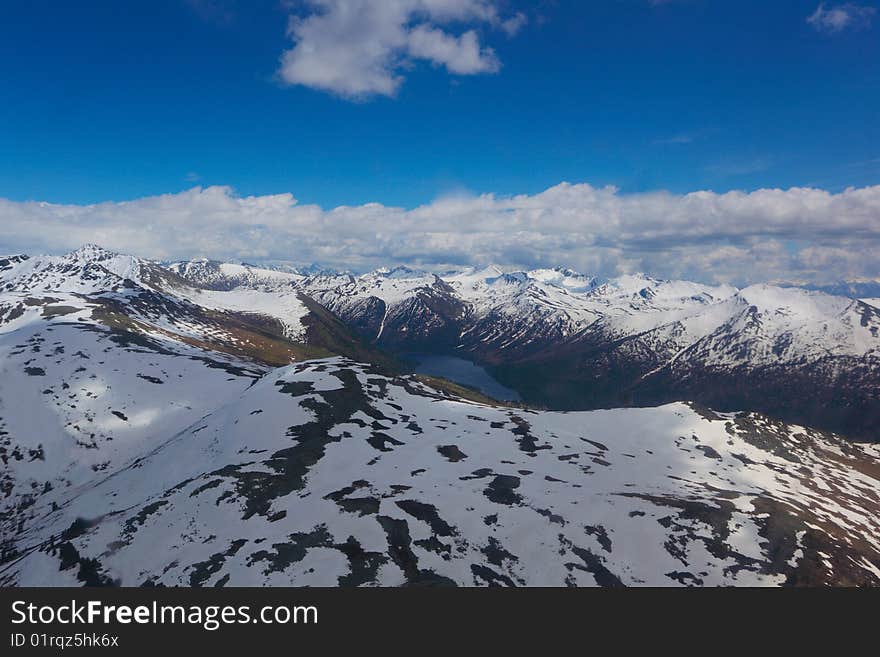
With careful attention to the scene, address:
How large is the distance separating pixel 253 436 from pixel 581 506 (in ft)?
170

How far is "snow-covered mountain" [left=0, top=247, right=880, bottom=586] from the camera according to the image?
38688 mm

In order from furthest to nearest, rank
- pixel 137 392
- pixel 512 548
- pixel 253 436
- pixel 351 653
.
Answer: pixel 137 392, pixel 253 436, pixel 512 548, pixel 351 653

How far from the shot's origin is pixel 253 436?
69.0 metres

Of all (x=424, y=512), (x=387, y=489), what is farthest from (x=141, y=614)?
(x=387, y=489)

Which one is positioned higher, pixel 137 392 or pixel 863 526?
pixel 137 392

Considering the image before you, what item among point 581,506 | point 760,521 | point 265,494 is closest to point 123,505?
point 265,494

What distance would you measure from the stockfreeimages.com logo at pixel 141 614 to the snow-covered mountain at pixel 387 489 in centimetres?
1953

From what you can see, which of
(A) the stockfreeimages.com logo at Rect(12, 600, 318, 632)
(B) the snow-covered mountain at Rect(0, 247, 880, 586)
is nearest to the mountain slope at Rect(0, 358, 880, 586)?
(B) the snow-covered mountain at Rect(0, 247, 880, 586)

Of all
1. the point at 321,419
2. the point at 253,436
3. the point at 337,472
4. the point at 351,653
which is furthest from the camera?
the point at 321,419

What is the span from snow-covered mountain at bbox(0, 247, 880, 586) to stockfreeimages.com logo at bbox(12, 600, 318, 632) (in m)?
19.5

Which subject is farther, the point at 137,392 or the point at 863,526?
the point at 137,392

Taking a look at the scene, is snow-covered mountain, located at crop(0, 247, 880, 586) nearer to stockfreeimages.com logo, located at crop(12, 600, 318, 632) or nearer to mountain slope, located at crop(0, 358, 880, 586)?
mountain slope, located at crop(0, 358, 880, 586)

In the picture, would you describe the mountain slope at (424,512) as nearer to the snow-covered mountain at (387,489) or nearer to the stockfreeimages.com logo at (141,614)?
the snow-covered mountain at (387,489)

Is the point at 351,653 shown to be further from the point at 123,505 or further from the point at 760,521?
the point at 123,505
